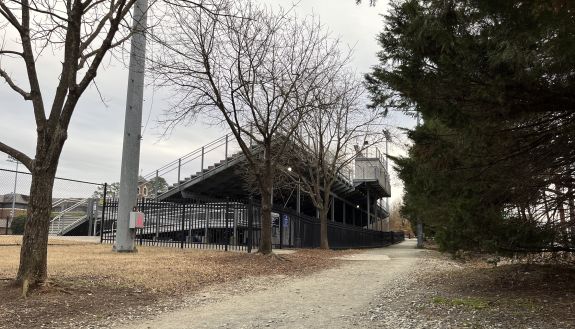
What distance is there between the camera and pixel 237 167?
28.6m

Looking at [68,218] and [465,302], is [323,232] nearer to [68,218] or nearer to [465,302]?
[68,218]

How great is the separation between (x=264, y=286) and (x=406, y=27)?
5788 mm

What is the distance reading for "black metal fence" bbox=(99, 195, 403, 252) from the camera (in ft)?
60.5

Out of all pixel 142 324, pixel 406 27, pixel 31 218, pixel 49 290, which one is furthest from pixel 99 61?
pixel 406 27

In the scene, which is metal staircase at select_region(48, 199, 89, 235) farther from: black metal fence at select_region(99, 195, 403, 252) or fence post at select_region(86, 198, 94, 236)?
black metal fence at select_region(99, 195, 403, 252)

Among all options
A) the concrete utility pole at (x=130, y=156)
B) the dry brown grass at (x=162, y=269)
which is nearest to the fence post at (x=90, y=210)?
the dry brown grass at (x=162, y=269)

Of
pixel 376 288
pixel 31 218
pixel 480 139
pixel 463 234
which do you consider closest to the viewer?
pixel 480 139

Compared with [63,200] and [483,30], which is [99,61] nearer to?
[483,30]

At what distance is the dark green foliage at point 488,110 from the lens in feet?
18.2

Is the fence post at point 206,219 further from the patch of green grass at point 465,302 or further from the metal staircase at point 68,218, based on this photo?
the patch of green grass at point 465,302

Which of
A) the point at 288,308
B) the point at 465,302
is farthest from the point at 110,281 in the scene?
the point at 465,302

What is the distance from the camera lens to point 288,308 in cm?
741

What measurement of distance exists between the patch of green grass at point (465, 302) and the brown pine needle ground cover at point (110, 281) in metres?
4.13

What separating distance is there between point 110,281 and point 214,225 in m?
11.4
